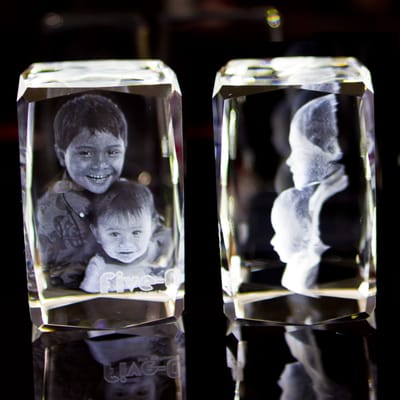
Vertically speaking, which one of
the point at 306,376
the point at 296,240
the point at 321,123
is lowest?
the point at 306,376

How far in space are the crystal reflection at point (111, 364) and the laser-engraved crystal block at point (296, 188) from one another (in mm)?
92

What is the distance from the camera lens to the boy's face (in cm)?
67

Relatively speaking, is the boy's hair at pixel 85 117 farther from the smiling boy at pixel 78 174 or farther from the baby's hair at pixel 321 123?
the baby's hair at pixel 321 123

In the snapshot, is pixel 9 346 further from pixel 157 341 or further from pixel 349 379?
pixel 349 379

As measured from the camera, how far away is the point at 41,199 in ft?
2.21

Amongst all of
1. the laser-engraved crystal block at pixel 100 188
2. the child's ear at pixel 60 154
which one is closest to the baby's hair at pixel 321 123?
the laser-engraved crystal block at pixel 100 188

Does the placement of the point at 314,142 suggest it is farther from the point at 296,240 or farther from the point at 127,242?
the point at 127,242

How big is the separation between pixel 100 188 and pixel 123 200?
0.02 m

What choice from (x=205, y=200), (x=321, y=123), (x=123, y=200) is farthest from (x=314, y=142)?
(x=205, y=200)

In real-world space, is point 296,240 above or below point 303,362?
above

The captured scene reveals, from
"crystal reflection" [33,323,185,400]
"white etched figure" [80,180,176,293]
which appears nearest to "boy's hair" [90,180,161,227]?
"white etched figure" [80,180,176,293]

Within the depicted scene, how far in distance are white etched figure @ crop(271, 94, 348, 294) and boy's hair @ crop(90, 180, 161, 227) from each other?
0.13 m

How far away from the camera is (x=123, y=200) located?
676 millimetres

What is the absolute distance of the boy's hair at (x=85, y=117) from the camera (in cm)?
66
